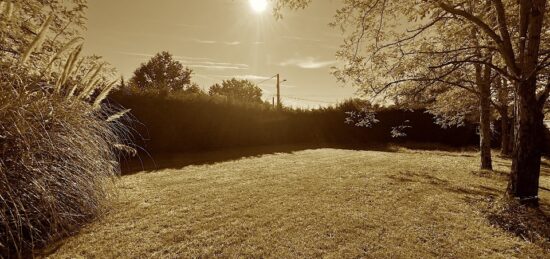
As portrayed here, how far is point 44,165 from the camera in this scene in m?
2.88

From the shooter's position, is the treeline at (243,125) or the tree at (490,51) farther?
the treeline at (243,125)

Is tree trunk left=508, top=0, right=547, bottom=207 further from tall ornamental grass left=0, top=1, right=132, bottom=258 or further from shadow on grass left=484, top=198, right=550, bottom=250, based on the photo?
tall ornamental grass left=0, top=1, right=132, bottom=258

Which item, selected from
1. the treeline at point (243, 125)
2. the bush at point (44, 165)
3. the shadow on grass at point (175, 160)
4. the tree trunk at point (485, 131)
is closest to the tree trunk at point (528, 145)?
the treeline at point (243, 125)

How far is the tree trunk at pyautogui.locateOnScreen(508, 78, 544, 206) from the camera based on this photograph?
480 cm

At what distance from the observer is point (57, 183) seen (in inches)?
112

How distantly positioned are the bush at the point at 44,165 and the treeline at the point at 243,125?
394 centimetres

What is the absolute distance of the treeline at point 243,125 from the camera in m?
12.8

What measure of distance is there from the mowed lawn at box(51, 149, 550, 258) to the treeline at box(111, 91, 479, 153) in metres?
2.78

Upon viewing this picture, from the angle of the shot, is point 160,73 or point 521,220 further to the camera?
point 160,73

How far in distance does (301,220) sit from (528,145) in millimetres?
4089

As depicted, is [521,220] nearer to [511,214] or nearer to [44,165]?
[511,214]

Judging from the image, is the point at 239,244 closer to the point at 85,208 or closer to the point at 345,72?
the point at 85,208

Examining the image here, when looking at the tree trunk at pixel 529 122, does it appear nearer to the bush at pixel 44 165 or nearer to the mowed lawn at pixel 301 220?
the mowed lawn at pixel 301 220

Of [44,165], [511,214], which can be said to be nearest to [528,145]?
[511,214]
